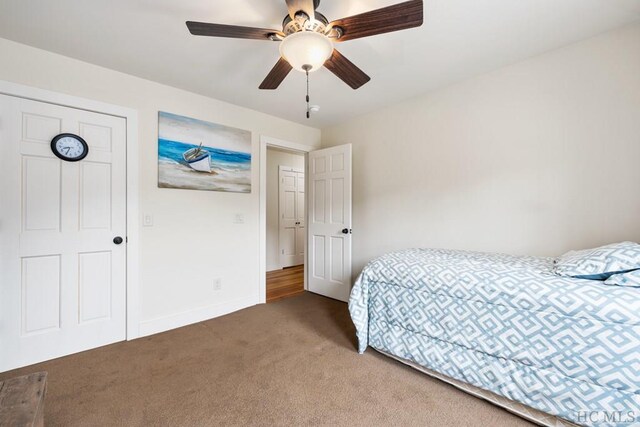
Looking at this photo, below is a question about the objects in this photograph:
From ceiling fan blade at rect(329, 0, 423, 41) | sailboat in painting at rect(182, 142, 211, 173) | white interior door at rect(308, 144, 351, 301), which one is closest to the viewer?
ceiling fan blade at rect(329, 0, 423, 41)

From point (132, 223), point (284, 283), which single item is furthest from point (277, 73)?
point (284, 283)

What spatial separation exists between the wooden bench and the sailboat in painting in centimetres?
193

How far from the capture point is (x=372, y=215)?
128 inches

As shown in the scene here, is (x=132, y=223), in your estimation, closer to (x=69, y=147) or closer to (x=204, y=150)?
(x=69, y=147)

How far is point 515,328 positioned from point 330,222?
2252 millimetres

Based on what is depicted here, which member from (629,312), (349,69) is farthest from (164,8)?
(629,312)

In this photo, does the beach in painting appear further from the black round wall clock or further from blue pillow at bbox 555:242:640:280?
blue pillow at bbox 555:242:640:280

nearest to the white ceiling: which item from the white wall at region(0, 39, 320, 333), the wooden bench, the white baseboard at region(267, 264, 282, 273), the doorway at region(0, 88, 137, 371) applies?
the white wall at region(0, 39, 320, 333)

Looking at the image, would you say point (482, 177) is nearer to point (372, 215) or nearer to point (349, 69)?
point (372, 215)

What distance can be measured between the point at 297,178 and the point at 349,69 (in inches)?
153

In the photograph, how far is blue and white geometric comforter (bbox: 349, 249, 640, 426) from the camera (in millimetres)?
1247

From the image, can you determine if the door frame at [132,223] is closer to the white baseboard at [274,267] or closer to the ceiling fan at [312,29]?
the ceiling fan at [312,29]

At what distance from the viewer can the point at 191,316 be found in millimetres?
2723

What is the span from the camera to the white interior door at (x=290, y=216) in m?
5.29
